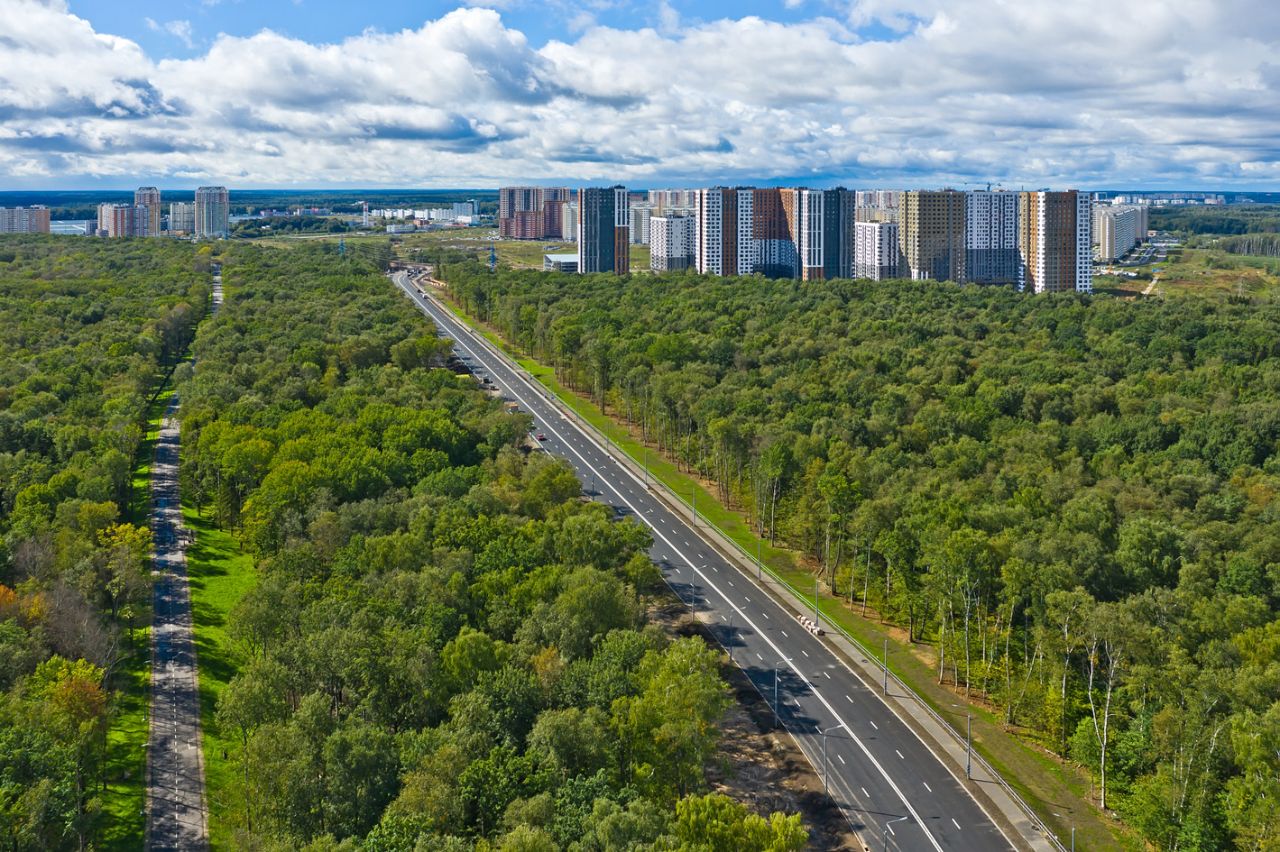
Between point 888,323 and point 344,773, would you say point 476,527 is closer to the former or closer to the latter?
point 344,773

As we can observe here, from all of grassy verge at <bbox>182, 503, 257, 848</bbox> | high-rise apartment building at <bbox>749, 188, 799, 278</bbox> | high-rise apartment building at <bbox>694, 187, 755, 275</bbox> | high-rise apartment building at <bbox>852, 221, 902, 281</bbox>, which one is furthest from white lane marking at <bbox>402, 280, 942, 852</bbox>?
high-rise apartment building at <bbox>749, 188, 799, 278</bbox>

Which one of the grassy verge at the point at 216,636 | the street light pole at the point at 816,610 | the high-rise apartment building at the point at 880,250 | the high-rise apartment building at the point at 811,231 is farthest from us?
the high-rise apartment building at the point at 811,231

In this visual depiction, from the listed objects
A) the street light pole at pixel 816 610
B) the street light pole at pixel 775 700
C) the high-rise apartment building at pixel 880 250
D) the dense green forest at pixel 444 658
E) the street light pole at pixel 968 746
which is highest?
the high-rise apartment building at pixel 880 250

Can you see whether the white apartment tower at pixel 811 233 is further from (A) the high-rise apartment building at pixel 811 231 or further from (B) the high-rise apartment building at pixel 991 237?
(B) the high-rise apartment building at pixel 991 237

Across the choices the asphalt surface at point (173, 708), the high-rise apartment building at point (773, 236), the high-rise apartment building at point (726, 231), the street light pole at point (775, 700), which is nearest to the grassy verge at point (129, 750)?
the asphalt surface at point (173, 708)

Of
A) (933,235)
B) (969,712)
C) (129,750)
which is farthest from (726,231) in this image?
(129,750)

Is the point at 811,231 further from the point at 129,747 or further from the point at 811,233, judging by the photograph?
the point at 129,747
